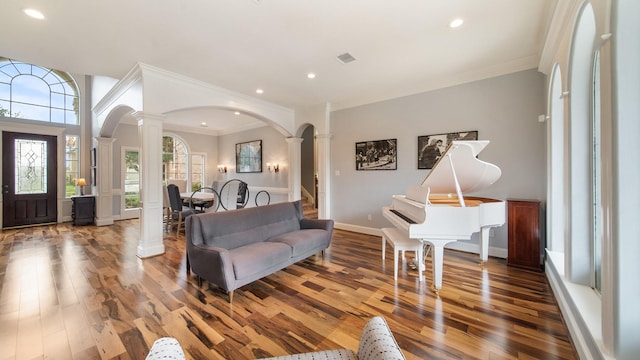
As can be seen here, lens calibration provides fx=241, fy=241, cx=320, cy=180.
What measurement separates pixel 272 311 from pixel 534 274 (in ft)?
10.6

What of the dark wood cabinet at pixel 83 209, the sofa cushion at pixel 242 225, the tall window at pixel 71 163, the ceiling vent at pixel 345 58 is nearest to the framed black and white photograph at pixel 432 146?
the ceiling vent at pixel 345 58

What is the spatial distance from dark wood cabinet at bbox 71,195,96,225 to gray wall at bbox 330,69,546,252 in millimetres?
6204

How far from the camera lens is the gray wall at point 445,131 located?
11.2 ft

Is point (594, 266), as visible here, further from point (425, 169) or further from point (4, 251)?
point (4, 251)

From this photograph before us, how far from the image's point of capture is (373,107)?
4.92 meters

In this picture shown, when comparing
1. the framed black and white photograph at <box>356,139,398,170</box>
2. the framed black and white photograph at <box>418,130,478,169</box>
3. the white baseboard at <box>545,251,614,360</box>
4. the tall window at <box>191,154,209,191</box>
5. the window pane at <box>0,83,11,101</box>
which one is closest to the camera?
the white baseboard at <box>545,251,614,360</box>

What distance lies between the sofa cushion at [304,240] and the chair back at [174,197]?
3123 millimetres

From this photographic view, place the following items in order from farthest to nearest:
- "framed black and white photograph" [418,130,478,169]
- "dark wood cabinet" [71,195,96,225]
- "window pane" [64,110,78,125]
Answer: "window pane" [64,110,78,125]
"dark wood cabinet" [71,195,96,225]
"framed black and white photograph" [418,130,478,169]

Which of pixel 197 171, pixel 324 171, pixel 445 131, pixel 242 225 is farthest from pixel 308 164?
pixel 242 225

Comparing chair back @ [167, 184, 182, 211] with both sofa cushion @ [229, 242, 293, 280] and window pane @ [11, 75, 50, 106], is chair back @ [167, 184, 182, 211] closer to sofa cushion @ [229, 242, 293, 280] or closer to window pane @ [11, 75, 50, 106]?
sofa cushion @ [229, 242, 293, 280]

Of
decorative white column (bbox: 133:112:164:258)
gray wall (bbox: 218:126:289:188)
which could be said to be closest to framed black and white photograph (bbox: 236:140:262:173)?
gray wall (bbox: 218:126:289:188)

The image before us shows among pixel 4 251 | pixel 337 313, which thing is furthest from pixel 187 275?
pixel 4 251

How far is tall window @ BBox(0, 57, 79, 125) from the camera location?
555cm

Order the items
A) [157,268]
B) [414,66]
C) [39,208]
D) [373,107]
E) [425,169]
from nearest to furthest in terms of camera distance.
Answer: [157,268]
[414,66]
[425,169]
[373,107]
[39,208]
